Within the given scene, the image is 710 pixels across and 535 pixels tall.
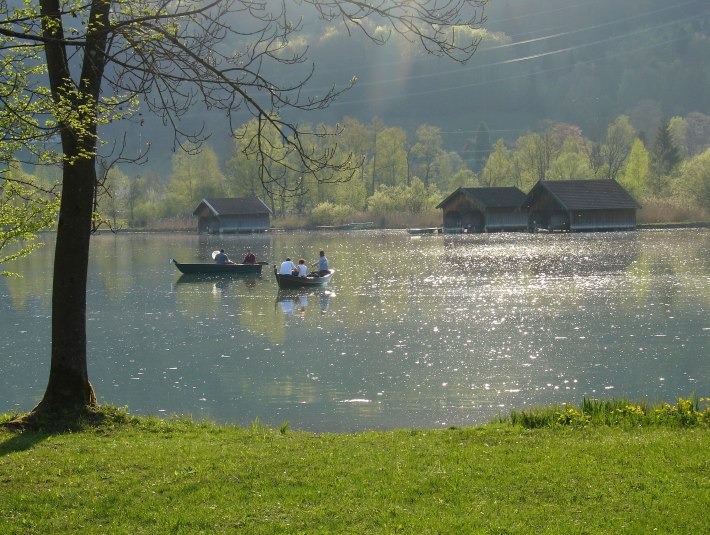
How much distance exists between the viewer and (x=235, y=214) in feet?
315

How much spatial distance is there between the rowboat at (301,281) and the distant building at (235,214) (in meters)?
58.7

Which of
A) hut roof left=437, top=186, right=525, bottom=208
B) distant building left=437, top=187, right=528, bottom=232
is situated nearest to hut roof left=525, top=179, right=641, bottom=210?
hut roof left=437, top=186, right=525, bottom=208

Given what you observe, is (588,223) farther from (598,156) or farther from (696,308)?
(696,308)

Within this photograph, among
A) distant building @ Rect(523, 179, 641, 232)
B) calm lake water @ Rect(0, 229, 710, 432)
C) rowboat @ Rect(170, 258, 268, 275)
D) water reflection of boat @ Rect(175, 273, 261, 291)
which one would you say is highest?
distant building @ Rect(523, 179, 641, 232)

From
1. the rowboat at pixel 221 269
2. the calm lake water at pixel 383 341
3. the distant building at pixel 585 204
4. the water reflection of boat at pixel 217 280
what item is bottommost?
the calm lake water at pixel 383 341

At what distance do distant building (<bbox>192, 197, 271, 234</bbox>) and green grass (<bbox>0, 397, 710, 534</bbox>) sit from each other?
8607cm

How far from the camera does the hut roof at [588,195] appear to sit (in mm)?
79000

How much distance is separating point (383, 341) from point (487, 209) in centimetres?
6325

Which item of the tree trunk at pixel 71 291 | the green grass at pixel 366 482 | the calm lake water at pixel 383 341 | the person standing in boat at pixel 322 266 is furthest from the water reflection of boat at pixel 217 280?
the green grass at pixel 366 482

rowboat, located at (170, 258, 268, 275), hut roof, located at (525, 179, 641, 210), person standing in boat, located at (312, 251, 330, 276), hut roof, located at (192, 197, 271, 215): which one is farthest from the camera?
hut roof, located at (192, 197, 271, 215)

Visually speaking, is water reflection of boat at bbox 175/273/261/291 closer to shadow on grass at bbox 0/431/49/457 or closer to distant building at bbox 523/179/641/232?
shadow on grass at bbox 0/431/49/457

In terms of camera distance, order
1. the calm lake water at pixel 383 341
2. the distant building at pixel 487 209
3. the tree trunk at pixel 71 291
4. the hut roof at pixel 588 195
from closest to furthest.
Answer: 1. the tree trunk at pixel 71 291
2. the calm lake water at pixel 383 341
3. the hut roof at pixel 588 195
4. the distant building at pixel 487 209

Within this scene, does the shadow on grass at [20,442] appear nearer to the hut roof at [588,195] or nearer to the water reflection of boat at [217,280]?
the water reflection of boat at [217,280]

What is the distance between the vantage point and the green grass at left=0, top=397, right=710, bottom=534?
6.89 m
